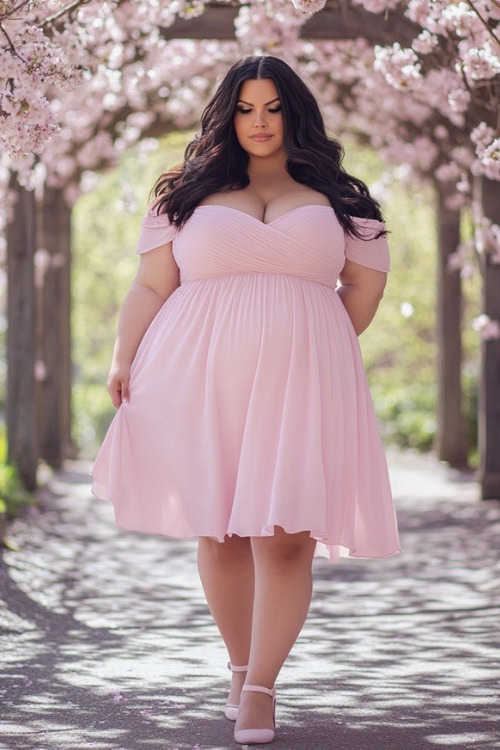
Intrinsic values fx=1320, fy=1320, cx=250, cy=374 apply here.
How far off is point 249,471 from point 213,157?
0.93 meters

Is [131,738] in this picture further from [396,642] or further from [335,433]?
[396,642]

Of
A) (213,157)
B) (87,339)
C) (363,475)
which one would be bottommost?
(87,339)

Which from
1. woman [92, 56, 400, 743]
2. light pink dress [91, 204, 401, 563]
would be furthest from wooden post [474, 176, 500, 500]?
light pink dress [91, 204, 401, 563]

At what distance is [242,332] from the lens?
354 centimetres

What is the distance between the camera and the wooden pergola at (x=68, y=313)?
8344mm

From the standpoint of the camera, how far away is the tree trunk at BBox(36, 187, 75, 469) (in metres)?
12.6

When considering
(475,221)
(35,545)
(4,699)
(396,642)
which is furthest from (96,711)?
(475,221)

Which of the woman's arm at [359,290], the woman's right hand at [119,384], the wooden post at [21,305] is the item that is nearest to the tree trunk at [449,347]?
the wooden post at [21,305]

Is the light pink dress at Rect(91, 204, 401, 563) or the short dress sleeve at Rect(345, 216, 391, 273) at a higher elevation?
the short dress sleeve at Rect(345, 216, 391, 273)

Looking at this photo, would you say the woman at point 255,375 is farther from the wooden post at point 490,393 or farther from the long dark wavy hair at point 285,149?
the wooden post at point 490,393

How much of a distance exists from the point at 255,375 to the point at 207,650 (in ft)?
5.79

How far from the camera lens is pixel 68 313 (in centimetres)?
1323

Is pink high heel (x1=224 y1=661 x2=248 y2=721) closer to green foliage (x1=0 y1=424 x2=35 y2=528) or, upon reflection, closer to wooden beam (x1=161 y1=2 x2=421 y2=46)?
green foliage (x1=0 y1=424 x2=35 y2=528)

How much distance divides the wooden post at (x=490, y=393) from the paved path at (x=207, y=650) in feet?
4.35
